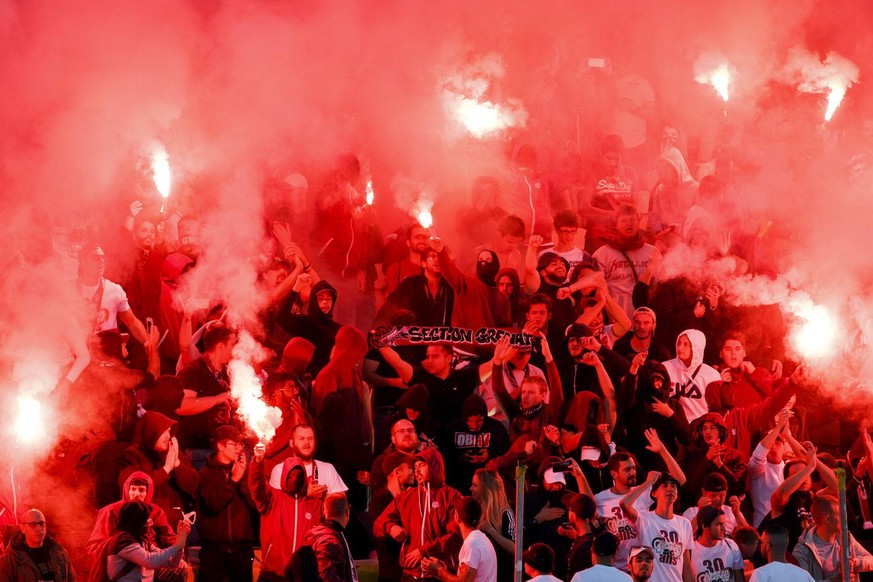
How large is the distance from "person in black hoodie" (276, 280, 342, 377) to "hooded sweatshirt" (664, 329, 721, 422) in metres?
2.56

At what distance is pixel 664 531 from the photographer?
7645mm

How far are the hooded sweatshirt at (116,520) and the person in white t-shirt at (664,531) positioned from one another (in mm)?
2880

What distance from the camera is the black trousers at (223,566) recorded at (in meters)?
7.44

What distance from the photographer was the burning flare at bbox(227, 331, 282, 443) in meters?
7.82

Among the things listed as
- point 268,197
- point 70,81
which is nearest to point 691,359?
point 268,197

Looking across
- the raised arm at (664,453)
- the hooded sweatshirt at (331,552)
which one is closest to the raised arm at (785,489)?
the raised arm at (664,453)

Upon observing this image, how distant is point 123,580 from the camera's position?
6.95 meters

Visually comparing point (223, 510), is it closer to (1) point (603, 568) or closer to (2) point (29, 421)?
(2) point (29, 421)

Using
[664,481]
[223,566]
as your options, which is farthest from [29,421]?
[664,481]

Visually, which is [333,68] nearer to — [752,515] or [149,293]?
[149,293]

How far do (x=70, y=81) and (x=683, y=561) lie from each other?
497 centimetres

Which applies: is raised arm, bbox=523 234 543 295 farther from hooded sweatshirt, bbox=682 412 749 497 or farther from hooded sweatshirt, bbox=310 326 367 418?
hooded sweatshirt, bbox=682 412 749 497

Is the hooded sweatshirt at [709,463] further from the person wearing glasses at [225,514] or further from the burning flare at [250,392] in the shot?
the person wearing glasses at [225,514]

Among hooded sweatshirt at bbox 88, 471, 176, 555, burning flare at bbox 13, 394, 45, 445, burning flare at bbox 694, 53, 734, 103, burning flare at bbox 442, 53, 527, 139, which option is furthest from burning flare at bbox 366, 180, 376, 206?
burning flare at bbox 694, 53, 734, 103
